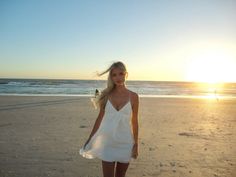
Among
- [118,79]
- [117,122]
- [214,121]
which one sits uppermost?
[118,79]

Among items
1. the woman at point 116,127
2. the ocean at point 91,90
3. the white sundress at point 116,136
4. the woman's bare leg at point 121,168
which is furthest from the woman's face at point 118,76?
the ocean at point 91,90

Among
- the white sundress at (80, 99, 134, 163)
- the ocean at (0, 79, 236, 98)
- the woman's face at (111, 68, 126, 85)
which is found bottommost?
the ocean at (0, 79, 236, 98)

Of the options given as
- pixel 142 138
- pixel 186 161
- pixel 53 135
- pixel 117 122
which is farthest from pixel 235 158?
pixel 53 135

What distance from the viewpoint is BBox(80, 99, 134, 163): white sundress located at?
3.93m

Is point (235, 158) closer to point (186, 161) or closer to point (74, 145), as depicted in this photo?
point (186, 161)

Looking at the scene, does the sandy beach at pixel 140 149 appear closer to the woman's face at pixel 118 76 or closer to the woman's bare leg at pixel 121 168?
the woman's bare leg at pixel 121 168

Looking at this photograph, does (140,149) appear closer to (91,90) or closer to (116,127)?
(116,127)

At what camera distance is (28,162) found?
22.7 feet

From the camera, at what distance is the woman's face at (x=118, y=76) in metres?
3.99

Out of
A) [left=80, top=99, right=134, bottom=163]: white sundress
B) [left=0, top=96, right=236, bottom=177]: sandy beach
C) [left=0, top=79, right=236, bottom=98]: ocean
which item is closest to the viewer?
[left=80, top=99, right=134, bottom=163]: white sundress

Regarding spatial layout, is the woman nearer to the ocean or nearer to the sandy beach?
the sandy beach

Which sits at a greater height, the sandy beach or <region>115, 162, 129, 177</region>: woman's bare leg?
<region>115, 162, 129, 177</region>: woman's bare leg

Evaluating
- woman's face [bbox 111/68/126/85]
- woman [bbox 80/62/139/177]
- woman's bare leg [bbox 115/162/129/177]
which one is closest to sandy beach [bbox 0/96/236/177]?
woman's bare leg [bbox 115/162/129/177]

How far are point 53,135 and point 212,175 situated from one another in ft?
17.5
